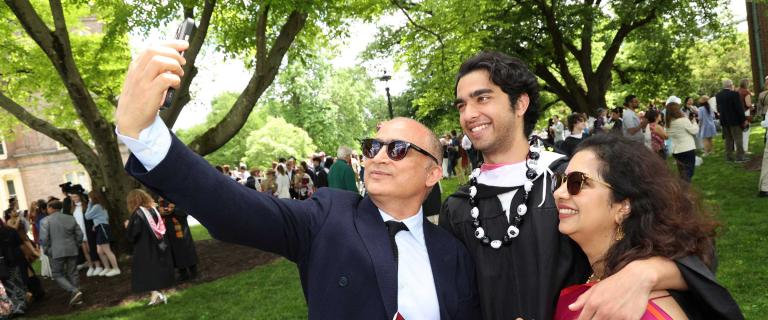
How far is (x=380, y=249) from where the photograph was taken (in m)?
2.30

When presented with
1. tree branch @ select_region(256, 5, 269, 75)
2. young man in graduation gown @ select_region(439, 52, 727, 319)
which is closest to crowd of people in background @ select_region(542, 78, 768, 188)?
young man in graduation gown @ select_region(439, 52, 727, 319)

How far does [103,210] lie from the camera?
12.0m

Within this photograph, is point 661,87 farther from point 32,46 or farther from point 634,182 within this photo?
point 634,182

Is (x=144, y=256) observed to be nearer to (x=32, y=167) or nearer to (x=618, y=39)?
(x=618, y=39)

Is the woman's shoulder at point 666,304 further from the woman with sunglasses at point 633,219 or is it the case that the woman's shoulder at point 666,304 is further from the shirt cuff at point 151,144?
the shirt cuff at point 151,144

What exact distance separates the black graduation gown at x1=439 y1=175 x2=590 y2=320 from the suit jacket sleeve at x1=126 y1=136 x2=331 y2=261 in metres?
0.82

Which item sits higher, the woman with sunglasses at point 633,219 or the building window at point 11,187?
the building window at point 11,187

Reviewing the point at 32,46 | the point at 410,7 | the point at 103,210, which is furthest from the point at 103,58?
the point at 410,7

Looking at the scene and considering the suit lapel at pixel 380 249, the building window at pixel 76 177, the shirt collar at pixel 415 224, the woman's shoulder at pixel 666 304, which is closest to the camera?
the woman's shoulder at pixel 666 304

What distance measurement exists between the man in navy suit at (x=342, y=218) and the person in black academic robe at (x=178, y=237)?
8070 millimetres

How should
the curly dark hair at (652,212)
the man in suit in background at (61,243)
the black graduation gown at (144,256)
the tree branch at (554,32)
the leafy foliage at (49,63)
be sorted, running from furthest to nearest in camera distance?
the tree branch at (554,32)
the leafy foliage at (49,63)
the man in suit in background at (61,243)
the black graduation gown at (144,256)
the curly dark hair at (652,212)

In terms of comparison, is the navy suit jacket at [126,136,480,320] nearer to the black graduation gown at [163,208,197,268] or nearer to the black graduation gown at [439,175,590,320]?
the black graduation gown at [439,175,590,320]

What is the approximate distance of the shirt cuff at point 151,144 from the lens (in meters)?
1.66

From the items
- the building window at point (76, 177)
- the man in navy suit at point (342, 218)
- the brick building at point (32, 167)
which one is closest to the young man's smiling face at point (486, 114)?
the man in navy suit at point (342, 218)
